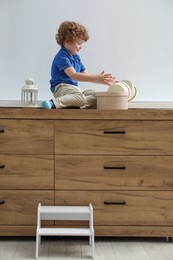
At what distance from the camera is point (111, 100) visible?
2.35 m

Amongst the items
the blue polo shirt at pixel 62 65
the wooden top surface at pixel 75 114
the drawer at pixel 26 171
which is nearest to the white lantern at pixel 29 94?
the blue polo shirt at pixel 62 65

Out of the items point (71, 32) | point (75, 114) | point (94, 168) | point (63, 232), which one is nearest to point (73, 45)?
point (71, 32)

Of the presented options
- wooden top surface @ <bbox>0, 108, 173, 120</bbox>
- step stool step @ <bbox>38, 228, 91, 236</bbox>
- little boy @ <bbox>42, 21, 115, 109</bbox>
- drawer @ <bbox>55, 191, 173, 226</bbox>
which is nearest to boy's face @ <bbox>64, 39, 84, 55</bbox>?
little boy @ <bbox>42, 21, 115, 109</bbox>

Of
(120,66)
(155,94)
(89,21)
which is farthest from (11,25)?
(155,94)

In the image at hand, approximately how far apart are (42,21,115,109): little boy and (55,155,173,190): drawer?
1.00ft

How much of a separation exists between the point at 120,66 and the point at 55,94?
543 mm

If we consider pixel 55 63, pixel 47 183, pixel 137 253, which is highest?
pixel 55 63

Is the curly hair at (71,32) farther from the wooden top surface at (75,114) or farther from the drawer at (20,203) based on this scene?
the drawer at (20,203)

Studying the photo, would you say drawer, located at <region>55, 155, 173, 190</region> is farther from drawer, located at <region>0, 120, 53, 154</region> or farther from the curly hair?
the curly hair

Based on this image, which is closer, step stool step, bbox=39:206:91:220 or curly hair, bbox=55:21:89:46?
step stool step, bbox=39:206:91:220

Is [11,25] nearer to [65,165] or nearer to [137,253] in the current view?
[65,165]

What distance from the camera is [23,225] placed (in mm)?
2363

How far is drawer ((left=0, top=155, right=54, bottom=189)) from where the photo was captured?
2.34 m

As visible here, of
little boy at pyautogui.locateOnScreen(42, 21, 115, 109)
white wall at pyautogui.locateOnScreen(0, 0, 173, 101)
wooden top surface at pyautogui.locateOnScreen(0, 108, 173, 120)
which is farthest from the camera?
white wall at pyautogui.locateOnScreen(0, 0, 173, 101)
